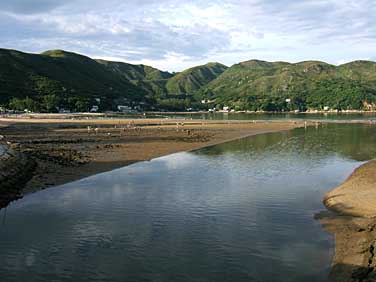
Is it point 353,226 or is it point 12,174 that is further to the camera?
point 12,174

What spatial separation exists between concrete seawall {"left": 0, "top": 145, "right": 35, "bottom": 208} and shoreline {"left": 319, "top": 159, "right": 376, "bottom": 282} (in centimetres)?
1939

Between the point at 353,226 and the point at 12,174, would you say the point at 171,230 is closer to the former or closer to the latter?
the point at 353,226

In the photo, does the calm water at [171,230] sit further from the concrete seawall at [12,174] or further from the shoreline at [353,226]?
the concrete seawall at [12,174]

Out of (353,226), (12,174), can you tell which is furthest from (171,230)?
(12,174)

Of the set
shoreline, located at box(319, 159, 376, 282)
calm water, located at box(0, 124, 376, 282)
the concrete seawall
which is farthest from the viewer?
the concrete seawall

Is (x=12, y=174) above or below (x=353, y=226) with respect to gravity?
A: above

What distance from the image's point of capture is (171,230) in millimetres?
20031

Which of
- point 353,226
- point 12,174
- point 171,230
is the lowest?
point 171,230

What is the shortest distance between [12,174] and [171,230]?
15.9m

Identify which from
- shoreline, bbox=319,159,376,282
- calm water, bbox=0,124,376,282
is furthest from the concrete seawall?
shoreline, bbox=319,159,376,282

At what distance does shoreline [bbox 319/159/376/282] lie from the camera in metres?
14.7

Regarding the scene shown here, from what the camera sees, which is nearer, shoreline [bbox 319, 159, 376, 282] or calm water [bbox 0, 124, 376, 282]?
shoreline [bbox 319, 159, 376, 282]

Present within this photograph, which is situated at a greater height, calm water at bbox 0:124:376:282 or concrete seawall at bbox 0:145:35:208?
concrete seawall at bbox 0:145:35:208

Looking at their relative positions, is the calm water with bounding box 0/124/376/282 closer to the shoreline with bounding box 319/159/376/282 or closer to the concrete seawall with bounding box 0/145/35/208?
the shoreline with bounding box 319/159/376/282
